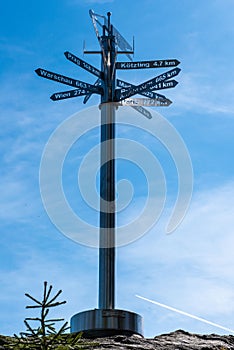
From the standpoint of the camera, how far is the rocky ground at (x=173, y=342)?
16.2m

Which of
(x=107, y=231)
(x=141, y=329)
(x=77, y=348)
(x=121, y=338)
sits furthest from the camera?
(x=107, y=231)

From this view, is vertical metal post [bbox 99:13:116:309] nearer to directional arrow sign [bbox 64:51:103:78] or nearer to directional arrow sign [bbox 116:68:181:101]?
directional arrow sign [bbox 64:51:103:78]

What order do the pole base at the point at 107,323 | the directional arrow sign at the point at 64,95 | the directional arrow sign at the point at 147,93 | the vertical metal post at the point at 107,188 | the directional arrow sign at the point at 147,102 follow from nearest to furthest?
the pole base at the point at 107,323 < the vertical metal post at the point at 107,188 < the directional arrow sign at the point at 147,102 < the directional arrow sign at the point at 64,95 < the directional arrow sign at the point at 147,93

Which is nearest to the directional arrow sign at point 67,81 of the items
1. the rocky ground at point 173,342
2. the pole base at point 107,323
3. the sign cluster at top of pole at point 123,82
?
the sign cluster at top of pole at point 123,82

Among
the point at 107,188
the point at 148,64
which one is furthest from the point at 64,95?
the point at 107,188

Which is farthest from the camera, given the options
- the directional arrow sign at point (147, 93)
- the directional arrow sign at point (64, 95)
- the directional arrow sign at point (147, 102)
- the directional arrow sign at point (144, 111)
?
the directional arrow sign at point (144, 111)

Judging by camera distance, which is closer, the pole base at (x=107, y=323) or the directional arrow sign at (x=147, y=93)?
the pole base at (x=107, y=323)

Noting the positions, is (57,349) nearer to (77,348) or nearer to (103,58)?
(77,348)

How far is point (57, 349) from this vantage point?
30.9ft

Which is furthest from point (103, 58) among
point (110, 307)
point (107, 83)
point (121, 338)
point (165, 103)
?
point (121, 338)

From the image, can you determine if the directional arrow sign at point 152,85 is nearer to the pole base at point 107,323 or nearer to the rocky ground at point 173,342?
the pole base at point 107,323

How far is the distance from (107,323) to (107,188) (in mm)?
4332

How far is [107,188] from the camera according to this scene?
21688 millimetres

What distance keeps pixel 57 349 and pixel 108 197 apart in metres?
12.3
